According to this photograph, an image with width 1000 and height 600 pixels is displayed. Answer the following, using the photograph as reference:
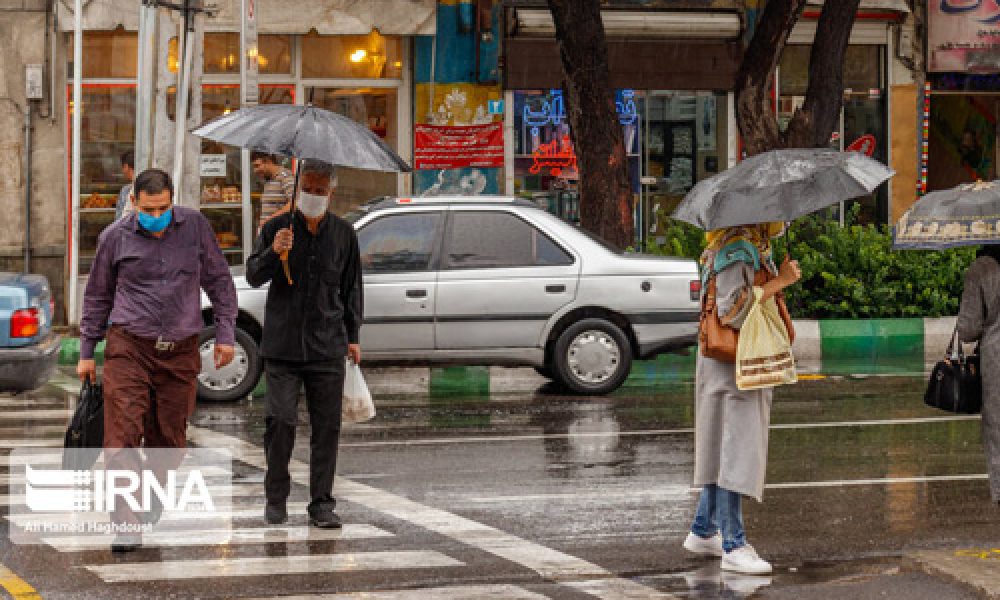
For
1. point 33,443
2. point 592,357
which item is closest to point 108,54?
point 592,357

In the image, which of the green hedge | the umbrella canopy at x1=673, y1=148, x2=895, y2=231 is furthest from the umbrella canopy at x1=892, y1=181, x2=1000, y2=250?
the green hedge

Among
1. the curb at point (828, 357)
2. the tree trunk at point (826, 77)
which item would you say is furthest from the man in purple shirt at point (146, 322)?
the tree trunk at point (826, 77)

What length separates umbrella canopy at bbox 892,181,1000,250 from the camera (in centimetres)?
708

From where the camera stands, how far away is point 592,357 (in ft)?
45.7

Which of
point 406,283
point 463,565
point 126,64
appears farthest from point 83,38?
point 463,565

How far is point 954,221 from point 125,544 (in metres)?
4.00

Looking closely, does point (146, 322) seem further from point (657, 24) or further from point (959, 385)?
point (657, 24)

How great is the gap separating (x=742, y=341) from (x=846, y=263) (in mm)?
10559

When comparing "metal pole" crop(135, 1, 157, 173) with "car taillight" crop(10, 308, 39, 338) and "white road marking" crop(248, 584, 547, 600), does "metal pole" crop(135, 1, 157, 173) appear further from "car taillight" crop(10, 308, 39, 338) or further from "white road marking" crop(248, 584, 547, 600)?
"white road marking" crop(248, 584, 547, 600)

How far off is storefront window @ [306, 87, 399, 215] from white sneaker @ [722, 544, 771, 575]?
46.6 ft

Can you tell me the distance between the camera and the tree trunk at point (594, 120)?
17641mm

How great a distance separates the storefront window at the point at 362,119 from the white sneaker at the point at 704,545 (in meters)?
13.8

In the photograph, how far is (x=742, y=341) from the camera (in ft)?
24.1

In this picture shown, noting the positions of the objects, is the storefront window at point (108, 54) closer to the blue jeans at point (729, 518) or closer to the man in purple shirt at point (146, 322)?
the man in purple shirt at point (146, 322)
